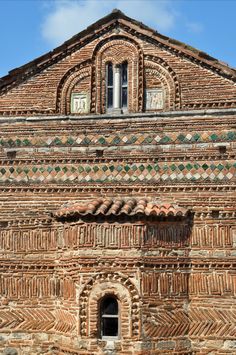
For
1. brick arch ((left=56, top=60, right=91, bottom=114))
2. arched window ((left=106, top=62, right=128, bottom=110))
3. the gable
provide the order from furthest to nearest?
brick arch ((left=56, top=60, right=91, bottom=114)) → arched window ((left=106, top=62, right=128, bottom=110)) → the gable

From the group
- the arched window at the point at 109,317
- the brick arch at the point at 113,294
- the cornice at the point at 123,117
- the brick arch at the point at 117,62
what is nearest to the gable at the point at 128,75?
the brick arch at the point at 117,62

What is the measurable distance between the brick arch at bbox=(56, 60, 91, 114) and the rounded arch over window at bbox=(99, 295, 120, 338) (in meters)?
4.40

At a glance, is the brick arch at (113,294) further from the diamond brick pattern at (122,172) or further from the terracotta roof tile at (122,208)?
the diamond brick pattern at (122,172)

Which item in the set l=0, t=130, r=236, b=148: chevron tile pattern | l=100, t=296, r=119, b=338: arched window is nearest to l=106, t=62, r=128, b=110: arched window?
l=0, t=130, r=236, b=148: chevron tile pattern

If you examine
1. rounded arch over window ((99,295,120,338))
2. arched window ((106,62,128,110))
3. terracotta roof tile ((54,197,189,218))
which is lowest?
rounded arch over window ((99,295,120,338))

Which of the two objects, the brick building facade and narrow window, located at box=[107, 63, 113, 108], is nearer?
the brick building facade

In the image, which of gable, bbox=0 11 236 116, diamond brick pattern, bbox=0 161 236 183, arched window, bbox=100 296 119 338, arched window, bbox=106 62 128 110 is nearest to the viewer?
arched window, bbox=100 296 119 338

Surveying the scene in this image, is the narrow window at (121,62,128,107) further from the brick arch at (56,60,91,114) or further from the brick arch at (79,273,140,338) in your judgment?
the brick arch at (79,273,140,338)

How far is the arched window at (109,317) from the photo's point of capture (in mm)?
10984

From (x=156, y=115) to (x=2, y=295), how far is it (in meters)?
5.07

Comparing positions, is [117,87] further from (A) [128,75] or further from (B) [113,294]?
(B) [113,294]

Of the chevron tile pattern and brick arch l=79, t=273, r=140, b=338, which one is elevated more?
the chevron tile pattern

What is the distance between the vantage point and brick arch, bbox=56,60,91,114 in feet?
41.9

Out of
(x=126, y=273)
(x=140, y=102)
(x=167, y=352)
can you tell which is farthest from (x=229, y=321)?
(x=140, y=102)
